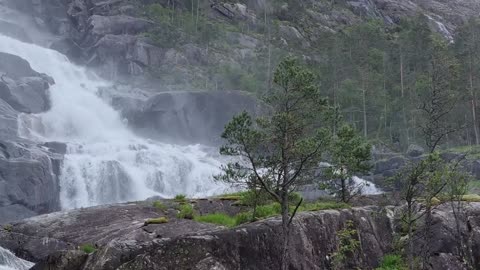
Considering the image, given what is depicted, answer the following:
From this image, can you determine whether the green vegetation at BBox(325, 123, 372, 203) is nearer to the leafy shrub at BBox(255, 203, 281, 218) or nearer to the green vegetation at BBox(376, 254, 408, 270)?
the green vegetation at BBox(376, 254, 408, 270)

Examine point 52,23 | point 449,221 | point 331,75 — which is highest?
point 52,23

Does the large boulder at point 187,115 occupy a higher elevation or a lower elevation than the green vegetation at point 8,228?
higher

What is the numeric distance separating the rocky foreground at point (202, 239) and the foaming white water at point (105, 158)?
34.5ft

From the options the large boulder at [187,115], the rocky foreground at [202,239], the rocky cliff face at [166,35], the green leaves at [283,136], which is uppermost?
the rocky cliff face at [166,35]

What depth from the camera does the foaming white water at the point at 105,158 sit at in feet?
132

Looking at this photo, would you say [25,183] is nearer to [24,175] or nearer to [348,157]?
[24,175]

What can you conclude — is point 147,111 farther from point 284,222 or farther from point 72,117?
point 284,222

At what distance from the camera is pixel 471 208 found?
22484mm

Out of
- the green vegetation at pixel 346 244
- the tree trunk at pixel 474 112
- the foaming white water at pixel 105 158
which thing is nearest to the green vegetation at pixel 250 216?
the green vegetation at pixel 346 244

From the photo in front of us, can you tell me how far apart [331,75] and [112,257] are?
5705 centimetres

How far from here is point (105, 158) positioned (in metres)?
44.0

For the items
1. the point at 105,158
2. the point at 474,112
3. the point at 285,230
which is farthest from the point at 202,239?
the point at 474,112

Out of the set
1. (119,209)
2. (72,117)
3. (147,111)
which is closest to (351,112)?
(147,111)

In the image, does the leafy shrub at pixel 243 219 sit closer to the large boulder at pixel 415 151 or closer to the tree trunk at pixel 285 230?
the tree trunk at pixel 285 230
